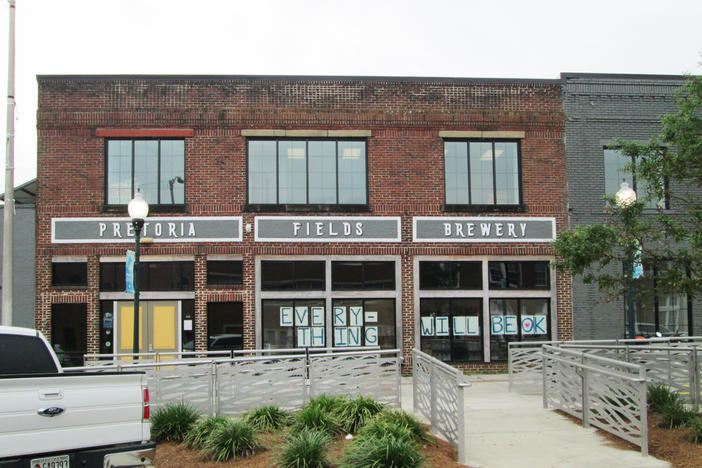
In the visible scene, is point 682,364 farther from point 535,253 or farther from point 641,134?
point 641,134

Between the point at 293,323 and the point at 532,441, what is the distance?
1041cm

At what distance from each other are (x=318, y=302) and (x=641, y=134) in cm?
1099

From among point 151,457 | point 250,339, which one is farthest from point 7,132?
point 151,457

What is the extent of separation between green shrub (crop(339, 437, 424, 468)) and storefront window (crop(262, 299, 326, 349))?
1143 centimetres

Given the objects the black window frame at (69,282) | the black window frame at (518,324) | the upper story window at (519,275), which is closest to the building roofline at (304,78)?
the black window frame at (69,282)

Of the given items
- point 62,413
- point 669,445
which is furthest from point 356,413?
point 62,413

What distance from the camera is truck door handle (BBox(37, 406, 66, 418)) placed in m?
6.83

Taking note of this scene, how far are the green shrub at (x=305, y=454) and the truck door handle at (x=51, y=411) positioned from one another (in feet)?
9.05

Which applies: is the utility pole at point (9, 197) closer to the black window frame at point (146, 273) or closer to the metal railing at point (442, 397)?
the black window frame at point (146, 273)

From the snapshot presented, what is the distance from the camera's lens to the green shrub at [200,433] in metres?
9.71

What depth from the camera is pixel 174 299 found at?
762 inches

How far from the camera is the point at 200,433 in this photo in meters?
9.77

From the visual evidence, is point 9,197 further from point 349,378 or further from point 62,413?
point 62,413

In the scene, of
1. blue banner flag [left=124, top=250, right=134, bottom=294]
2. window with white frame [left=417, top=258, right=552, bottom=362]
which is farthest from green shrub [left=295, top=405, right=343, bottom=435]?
window with white frame [left=417, top=258, right=552, bottom=362]
